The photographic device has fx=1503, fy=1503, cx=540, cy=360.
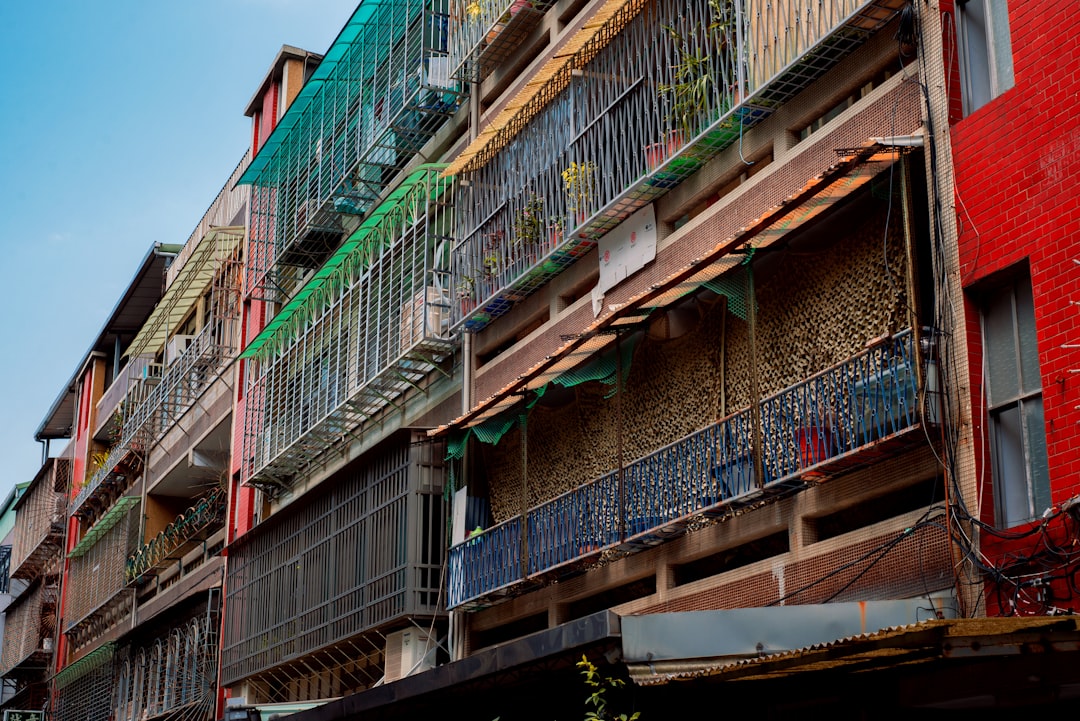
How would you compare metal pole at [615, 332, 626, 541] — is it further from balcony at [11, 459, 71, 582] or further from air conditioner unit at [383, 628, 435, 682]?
balcony at [11, 459, 71, 582]

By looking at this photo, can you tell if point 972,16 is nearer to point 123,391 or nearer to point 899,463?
point 899,463

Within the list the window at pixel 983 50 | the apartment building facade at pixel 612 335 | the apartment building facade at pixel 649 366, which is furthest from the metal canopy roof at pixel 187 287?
the window at pixel 983 50

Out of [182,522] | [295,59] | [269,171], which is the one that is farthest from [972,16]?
[182,522]

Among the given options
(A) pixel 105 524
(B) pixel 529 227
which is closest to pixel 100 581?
(A) pixel 105 524

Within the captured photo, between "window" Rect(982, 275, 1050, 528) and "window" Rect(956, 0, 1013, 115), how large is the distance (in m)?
1.53

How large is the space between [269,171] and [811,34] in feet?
52.2

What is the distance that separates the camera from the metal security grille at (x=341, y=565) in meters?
18.9

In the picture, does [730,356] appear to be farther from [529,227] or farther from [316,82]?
[316,82]

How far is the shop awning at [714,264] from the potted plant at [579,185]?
1351 mm

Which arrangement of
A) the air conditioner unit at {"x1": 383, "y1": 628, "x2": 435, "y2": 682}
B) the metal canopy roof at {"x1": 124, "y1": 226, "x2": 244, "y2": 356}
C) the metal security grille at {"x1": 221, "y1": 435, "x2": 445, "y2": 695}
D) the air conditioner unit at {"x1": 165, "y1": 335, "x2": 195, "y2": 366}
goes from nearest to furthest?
1. the air conditioner unit at {"x1": 383, "y1": 628, "x2": 435, "y2": 682}
2. the metal security grille at {"x1": 221, "y1": 435, "x2": 445, "y2": 695}
3. the metal canopy roof at {"x1": 124, "y1": 226, "x2": 244, "y2": 356}
4. the air conditioner unit at {"x1": 165, "y1": 335, "x2": 195, "y2": 366}

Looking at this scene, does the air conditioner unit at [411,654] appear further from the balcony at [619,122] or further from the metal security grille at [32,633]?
the metal security grille at [32,633]

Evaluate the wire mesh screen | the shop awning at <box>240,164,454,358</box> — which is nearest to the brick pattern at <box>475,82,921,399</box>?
the shop awning at <box>240,164,454,358</box>

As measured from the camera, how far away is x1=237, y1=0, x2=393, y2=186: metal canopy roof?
22672 millimetres

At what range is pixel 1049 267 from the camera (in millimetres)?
10211
